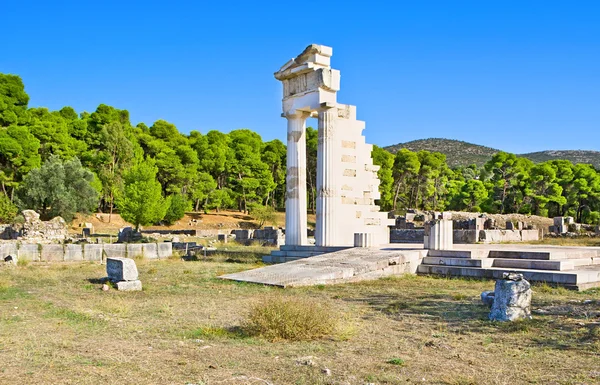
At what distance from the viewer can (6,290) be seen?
12.7 meters

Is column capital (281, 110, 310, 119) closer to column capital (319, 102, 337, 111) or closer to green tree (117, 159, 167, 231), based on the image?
column capital (319, 102, 337, 111)

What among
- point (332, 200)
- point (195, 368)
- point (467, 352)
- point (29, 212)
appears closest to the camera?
point (195, 368)

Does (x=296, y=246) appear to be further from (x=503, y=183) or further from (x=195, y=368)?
(x=503, y=183)

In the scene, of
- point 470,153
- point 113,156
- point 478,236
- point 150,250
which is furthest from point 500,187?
point 470,153

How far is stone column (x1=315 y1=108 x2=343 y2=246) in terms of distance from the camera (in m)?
19.2

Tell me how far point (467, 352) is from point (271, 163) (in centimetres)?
6342

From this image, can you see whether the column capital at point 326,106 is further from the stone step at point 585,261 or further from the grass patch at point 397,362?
the grass patch at point 397,362

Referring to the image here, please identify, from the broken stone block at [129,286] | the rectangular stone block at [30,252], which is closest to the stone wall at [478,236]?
the rectangular stone block at [30,252]

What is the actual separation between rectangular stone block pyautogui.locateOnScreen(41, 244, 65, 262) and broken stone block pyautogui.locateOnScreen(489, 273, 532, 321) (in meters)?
16.3

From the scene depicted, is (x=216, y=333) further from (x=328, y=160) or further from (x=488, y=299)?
(x=328, y=160)

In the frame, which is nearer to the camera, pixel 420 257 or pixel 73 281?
pixel 73 281

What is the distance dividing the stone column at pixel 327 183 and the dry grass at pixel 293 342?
6976mm

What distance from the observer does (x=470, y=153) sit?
406 ft

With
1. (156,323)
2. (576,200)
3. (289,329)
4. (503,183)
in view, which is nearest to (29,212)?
(156,323)
